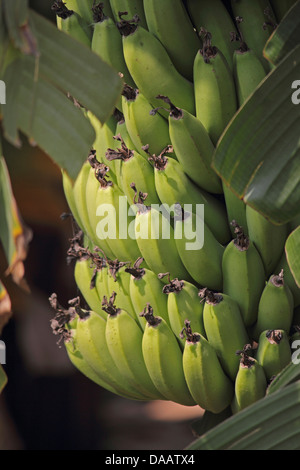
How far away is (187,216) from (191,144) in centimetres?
9

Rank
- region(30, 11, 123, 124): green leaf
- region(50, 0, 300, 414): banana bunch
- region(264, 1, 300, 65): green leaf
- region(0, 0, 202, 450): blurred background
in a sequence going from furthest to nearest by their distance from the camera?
region(0, 0, 202, 450): blurred background < region(50, 0, 300, 414): banana bunch < region(264, 1, 300, 65): green leaf < region(30, 11, 123, 124): green leaf

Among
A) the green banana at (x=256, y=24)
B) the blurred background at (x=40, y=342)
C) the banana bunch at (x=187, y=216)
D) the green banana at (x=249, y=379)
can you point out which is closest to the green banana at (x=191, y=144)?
the banana bunch at (x=187, y=216)

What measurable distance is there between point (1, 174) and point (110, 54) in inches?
13.5

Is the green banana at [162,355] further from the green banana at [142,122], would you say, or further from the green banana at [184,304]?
the green banana at [142,122]

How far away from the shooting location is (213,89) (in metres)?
0.74

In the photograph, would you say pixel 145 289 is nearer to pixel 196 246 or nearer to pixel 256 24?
pixel 196 246

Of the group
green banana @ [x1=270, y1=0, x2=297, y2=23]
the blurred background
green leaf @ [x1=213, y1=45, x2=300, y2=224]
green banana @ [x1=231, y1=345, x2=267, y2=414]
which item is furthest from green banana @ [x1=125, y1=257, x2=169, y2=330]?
the blurred background

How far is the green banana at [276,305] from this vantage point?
2.41ft

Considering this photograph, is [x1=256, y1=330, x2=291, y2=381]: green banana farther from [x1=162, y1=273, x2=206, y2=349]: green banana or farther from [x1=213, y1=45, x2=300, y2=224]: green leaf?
[x1=213, y1=45, x2=300, y2=224]: green leaf

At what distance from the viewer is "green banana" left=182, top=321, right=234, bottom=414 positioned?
0.74 metres

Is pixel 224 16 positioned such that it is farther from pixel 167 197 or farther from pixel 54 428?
pixel 54 428

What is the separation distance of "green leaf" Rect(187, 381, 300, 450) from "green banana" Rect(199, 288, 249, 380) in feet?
0.51

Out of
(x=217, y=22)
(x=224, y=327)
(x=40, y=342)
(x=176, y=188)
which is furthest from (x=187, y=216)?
(x=40, y=342)

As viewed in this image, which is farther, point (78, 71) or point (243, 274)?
point (243, 274)
